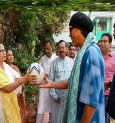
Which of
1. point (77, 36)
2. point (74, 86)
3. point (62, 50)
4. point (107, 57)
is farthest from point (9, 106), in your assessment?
point (62, 50)

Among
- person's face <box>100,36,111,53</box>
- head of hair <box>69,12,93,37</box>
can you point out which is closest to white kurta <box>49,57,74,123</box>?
person's face <box>100,36,111,53</box>

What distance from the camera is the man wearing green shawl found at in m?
3.85

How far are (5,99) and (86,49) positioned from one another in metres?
1.81

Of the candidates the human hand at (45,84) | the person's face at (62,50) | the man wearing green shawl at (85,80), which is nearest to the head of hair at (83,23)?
the man wearing green shawl at (85,80)

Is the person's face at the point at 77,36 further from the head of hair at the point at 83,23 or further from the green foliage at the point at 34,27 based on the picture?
the green foliage at the point at 34,27

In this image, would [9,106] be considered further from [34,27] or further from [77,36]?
[34,27]

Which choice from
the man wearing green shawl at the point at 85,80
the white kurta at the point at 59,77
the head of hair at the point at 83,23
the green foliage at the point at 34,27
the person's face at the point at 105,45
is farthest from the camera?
the green foliage at the point at 34,27

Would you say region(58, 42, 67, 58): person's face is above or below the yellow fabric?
above

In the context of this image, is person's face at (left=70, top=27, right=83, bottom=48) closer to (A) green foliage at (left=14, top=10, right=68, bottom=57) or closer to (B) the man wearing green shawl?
(B) the man wearing green shawl

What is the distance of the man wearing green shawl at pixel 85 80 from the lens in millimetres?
3848

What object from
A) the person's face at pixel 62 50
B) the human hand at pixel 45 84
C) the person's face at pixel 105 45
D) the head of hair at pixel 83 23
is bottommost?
the human hand at pixel 45 84

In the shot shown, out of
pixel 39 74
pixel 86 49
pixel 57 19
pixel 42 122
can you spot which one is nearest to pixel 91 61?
pixel 86 49

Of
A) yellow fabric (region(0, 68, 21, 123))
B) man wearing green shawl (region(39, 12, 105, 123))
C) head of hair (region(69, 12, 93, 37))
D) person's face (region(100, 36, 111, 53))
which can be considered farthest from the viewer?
person's face (region(100, 36, 111, 53))

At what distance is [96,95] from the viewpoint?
3.86m
